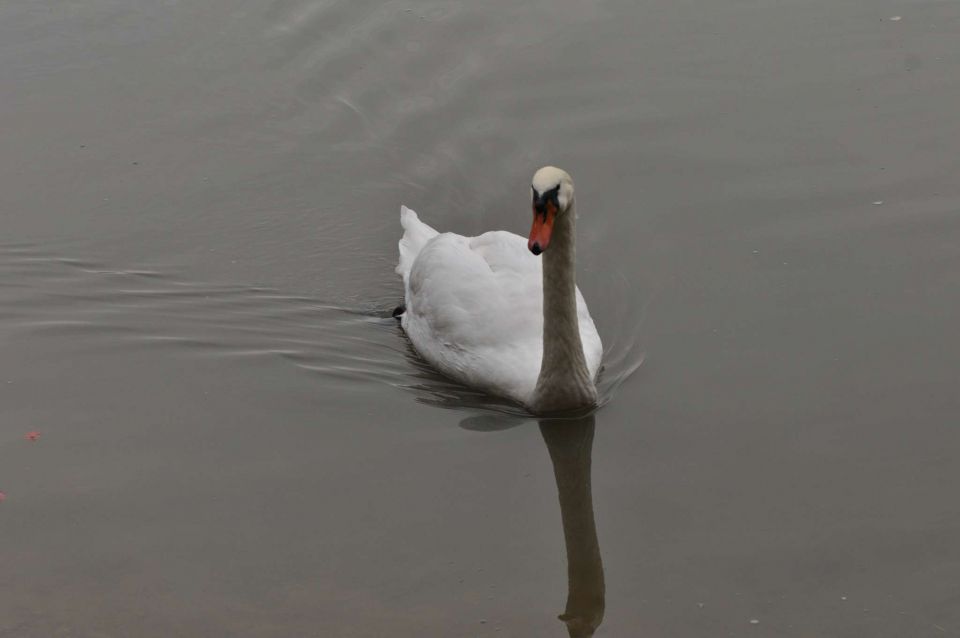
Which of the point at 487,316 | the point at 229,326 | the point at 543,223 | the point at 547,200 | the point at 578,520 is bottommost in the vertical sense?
the point at 578,520

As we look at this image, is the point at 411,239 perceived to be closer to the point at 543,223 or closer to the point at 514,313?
the point at 514,313

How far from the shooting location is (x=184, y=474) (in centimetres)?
879

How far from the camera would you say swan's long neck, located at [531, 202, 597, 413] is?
8.73m

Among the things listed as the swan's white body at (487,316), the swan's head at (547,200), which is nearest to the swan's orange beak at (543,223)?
the swan's head at (547,200)

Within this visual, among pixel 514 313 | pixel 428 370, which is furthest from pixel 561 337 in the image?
pixel 428 370

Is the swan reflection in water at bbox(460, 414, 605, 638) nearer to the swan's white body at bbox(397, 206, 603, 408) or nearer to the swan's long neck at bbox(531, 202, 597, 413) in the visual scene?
the swan's long neck at bbox(531, 202, 597, 413)

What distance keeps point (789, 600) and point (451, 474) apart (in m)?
2.24

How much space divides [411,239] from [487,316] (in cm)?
183

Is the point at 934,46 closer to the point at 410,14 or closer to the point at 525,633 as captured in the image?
the point at 410,14

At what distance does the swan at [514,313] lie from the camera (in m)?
8.73

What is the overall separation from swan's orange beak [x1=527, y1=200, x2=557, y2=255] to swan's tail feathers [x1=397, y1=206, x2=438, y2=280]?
8.98 ft

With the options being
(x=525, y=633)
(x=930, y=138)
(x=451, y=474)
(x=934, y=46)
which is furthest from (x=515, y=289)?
(x=934, y=46)

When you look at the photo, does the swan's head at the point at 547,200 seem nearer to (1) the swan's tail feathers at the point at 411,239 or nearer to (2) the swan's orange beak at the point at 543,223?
(2) the swan's orange beak at the point at 543,223

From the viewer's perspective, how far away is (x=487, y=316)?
31.9 ft
